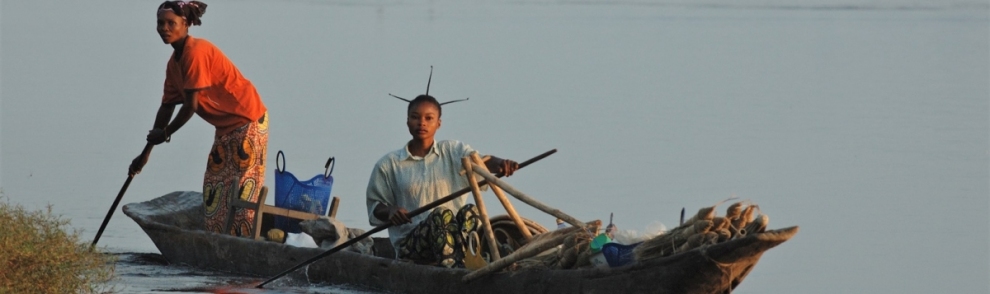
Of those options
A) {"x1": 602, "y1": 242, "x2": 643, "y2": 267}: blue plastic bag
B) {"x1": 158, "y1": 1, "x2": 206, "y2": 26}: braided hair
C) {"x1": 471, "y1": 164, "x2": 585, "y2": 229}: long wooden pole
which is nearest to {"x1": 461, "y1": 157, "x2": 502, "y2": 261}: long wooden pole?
{"x1": 471, "y1": 164, "x2": 585, "y2": 229}: long wooden pole

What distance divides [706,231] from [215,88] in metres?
3.00

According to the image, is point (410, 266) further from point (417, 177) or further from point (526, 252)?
point (526, 252)

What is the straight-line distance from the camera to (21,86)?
1505cm

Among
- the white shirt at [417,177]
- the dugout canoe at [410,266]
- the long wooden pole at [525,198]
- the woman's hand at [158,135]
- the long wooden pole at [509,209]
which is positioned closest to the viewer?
the dugout canoe at [410,266]

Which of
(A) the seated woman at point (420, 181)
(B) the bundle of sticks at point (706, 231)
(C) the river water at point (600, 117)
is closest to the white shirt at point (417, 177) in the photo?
(A) the seated woman at point (420, 181)

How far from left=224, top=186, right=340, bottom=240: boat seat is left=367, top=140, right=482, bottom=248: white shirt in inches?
32.0

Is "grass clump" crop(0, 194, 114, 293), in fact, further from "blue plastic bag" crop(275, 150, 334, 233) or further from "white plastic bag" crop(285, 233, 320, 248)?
"blue plastic bag" crop(275, 150, 334, 233)

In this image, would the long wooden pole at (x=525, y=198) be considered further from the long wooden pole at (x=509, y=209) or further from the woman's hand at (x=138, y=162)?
the woman's hand at (x=138, y=162)

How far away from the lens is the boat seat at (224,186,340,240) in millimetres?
7977

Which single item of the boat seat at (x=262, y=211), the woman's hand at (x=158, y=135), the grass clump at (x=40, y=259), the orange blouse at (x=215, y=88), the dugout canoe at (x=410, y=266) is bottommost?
the grass clump at (x=40, y=259)

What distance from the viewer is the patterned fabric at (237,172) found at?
820 centimetres

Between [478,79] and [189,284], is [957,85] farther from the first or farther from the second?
[189,284]

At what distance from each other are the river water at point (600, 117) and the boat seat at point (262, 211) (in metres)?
0.27

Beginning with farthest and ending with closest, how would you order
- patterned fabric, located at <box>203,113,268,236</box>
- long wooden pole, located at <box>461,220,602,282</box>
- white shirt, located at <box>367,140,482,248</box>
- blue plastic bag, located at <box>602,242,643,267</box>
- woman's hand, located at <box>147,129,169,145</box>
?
1. patterned fabric, located at <box>203,113,268,236</box>
2. woman's hand, located at <box>147,129,169,145</box>
3. white shirt, located at <box>367,140,482,248</box>
4. long wooden pole, located at <box>461,220,602,282</box>
5. blue plastic bag, located at <box>602,242,643,267</box>
